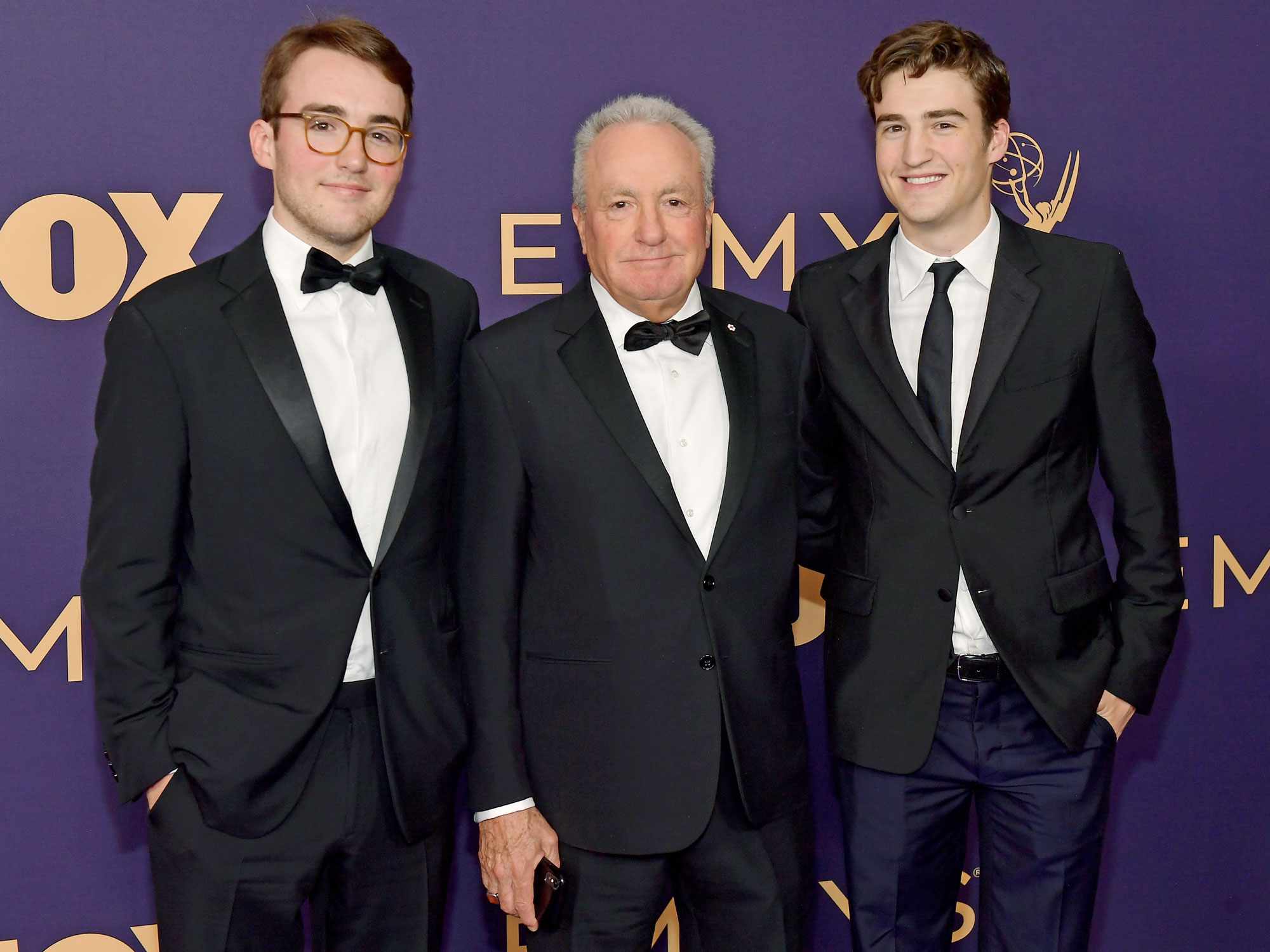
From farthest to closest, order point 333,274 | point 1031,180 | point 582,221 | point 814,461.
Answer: point 1031,180 → point 814,461 → point 582,221 → point 333,274

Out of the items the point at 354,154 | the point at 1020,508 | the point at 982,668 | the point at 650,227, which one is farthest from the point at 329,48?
the point at 982,668

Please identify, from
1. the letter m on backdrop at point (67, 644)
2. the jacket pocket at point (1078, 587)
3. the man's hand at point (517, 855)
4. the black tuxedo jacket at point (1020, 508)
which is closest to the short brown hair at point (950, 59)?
the black tuxedo jacket at point (1020, 508)

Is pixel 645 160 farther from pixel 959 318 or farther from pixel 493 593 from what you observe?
pixel 493 593

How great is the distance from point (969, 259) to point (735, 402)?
1.81 ft

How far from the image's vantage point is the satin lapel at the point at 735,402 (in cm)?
215

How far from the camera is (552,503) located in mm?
2143

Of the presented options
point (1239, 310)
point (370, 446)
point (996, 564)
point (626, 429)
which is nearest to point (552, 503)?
point (626, 429)

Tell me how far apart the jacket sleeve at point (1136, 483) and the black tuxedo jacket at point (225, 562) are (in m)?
1.29

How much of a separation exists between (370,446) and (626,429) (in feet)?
1.46

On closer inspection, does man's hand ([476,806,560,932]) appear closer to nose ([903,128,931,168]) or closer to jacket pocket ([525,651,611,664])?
jacket pocket ([525,651,611,664])

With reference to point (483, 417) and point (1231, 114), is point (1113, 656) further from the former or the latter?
point (1231, 114)

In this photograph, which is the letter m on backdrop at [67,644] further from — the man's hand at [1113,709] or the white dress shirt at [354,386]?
the man's hand at [1113,709]

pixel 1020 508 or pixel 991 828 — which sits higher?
pixel 1020 508

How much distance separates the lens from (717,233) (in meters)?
3.08
